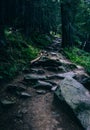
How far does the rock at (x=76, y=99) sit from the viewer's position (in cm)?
673

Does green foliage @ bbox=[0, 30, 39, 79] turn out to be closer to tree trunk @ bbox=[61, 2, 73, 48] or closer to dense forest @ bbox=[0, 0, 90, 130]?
dense forest @ bbox=[0, 0, 90, 130]

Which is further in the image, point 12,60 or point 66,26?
point 66,26

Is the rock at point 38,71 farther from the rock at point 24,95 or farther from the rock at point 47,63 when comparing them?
the rock at point 24,95

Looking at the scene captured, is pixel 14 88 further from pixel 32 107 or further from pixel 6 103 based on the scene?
pixel 32 107

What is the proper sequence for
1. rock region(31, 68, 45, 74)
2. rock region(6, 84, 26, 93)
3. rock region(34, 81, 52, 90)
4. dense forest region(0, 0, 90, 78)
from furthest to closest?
rock region(31, 68, 45, 74) → dense forest region(0, 0, 90, 78) → rock region(34, 81, 52, 90) → rock region(6, 84, 26, 93)

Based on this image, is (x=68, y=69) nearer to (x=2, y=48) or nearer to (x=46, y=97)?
(x=2, y=48)

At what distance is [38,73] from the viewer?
1118 cm

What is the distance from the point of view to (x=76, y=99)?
7.52 m

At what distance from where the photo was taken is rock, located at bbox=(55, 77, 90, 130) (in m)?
6.73

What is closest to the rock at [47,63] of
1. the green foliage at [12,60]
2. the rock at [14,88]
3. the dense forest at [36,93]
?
the dense forest at [36,93]

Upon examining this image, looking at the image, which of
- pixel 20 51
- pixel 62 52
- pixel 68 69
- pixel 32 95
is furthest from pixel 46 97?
pixel 62 52

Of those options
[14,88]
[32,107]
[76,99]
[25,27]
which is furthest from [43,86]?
[25,27]

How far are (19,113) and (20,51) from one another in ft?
23.6

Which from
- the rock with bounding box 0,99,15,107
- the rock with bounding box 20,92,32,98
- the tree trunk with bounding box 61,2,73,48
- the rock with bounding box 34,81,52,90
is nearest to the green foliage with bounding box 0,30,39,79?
the rock with bounding box 20,92,32,98
